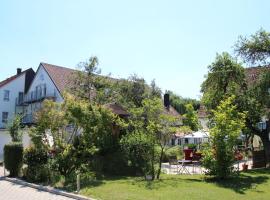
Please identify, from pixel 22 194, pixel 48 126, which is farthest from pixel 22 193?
pixel 48 126

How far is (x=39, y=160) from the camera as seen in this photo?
18.2 m

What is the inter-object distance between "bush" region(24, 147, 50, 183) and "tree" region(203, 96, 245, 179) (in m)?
7.79

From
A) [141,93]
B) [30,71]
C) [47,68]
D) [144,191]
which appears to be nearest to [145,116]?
[144,191]

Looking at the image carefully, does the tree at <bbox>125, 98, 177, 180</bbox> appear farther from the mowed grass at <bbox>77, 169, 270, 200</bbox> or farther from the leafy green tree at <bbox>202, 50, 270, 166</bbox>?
the leafy green tree at <bbox>202, 50, 270, 166</bbox>

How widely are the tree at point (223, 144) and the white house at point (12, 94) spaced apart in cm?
4117

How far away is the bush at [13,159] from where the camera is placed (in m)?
19.4

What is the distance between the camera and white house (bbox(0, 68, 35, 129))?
53188mm

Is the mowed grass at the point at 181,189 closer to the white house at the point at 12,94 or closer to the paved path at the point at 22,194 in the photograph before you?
the paved path at the point at 22,194

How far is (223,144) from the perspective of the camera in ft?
57.2

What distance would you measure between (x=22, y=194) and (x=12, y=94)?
137 feet

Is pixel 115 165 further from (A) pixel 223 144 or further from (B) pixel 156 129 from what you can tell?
(A) pixel 223 144

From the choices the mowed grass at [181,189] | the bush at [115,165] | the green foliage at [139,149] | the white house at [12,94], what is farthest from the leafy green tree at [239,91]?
the white house at [12,94]

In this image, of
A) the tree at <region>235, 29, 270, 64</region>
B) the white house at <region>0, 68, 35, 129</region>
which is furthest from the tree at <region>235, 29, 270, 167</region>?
the white house at <region>0, 68, 35, 129</region>

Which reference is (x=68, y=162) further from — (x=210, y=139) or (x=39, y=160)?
(x=210, y=139)
